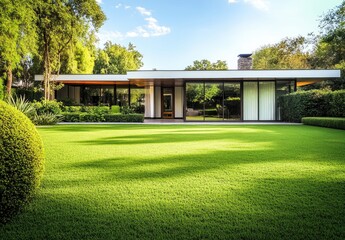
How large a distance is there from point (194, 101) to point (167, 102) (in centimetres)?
613

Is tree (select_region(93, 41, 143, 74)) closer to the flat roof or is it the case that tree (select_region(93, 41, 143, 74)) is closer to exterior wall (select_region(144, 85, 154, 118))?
exterior wall (select_region(144, 85, 154, 118))

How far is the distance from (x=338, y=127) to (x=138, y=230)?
13.3 meters

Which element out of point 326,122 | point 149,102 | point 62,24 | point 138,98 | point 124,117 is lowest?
point 326,122

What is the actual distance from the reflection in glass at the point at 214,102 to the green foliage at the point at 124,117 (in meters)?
5.01

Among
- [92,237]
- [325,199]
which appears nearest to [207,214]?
[92,237]

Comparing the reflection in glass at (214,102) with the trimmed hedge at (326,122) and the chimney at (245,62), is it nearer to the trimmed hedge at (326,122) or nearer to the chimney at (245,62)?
the chimney at (245,62)

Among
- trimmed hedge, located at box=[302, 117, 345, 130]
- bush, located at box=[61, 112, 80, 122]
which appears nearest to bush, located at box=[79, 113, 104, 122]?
bush, located at box=[61, 112, 80, 122]

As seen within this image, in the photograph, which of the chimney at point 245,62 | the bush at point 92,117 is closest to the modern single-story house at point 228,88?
the chimney at point 245,62

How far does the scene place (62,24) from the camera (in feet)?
69.2

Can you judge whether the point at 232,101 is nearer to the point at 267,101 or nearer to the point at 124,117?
the point at 267,101

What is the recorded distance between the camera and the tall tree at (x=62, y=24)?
66.3 ft

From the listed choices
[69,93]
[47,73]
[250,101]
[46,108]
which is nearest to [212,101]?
[250,101]

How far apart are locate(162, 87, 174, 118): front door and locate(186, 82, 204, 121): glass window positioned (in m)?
5.54

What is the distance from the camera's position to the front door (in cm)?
2614
